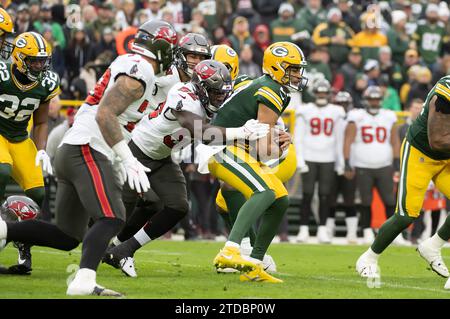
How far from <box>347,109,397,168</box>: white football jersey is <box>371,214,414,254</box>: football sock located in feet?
17.0

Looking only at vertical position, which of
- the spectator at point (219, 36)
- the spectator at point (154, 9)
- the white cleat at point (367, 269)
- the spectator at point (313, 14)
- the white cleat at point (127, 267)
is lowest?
the white cleat at point (367, 269)

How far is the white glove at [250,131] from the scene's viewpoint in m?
6.82

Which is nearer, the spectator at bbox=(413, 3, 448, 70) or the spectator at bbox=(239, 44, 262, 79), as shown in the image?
the spectator at bbox=(239, 44, 262, 79)

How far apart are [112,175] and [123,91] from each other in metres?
Result: 0.55

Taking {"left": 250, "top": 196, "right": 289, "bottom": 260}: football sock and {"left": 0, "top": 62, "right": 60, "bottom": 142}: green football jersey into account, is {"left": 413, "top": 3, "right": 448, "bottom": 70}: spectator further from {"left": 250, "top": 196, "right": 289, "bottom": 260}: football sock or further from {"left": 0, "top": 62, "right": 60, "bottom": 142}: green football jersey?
{"left": 250, "top": 196, "right": 289, "bottom": 260}: football sock

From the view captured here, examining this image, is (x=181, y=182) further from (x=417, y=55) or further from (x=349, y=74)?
(x=417, y=55)

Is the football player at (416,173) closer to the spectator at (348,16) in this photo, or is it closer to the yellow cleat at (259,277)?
the yellow cleat at (259,277)

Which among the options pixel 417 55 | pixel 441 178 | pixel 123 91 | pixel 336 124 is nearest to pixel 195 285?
pixel 123 91

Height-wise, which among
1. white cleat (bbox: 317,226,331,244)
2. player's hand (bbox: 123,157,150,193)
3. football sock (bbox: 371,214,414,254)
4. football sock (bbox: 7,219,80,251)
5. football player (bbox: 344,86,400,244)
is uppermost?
player's hand (bbox: 123,157,150,193)

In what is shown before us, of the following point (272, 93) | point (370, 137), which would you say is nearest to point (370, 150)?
point (370, 137)

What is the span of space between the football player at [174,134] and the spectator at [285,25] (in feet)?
25.6

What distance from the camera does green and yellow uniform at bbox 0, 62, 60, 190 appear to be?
8180mm

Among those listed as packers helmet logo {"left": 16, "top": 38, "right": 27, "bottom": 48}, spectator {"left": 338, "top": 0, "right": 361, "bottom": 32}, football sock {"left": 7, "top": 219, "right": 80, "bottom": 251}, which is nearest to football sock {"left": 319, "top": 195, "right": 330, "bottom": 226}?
spectator {"left": 338, "top": 0, "right": 361, "bottom": 32}

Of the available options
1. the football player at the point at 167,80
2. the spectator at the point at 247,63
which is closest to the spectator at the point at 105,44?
the spectator at the point at 247,63
